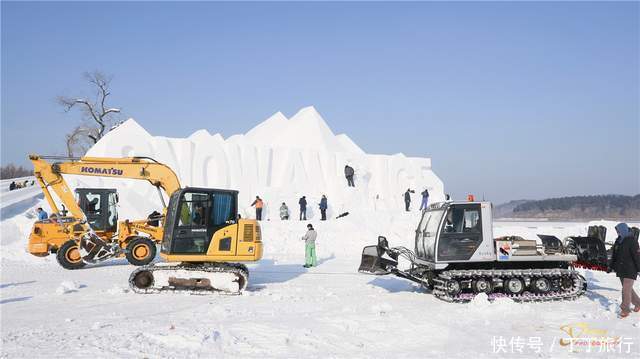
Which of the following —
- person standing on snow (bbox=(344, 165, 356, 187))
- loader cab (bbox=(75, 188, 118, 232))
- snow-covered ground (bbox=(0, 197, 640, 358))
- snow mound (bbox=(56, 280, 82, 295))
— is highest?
person standing on snow (bbox=(344, 165, 356, 187))

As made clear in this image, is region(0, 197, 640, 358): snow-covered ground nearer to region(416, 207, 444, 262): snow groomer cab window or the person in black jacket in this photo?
the person in black jacket

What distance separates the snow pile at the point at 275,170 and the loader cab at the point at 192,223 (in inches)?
593

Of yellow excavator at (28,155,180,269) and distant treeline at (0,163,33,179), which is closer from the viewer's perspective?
yellow excavator at (28,155,180,269)

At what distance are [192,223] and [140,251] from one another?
180 inches

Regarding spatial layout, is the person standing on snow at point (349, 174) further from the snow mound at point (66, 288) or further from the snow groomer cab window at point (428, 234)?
the snow mound at point (66, 288)

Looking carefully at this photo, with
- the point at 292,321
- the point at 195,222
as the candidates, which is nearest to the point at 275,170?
the point at 195,222

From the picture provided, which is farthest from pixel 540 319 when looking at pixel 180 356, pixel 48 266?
pixel 48 266

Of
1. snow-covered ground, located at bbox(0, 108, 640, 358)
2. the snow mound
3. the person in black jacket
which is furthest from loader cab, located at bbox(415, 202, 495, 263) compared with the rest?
the snow mound

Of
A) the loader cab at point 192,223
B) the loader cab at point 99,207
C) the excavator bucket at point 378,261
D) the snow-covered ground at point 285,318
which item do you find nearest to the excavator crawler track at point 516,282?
the snow-covered ground at point 285,318

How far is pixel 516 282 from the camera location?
9578 millimetres

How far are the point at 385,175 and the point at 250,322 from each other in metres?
30.7

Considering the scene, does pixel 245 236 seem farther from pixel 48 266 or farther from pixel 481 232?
pixel 48 266

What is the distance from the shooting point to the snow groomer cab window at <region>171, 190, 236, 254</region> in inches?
407

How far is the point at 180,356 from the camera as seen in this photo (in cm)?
573
